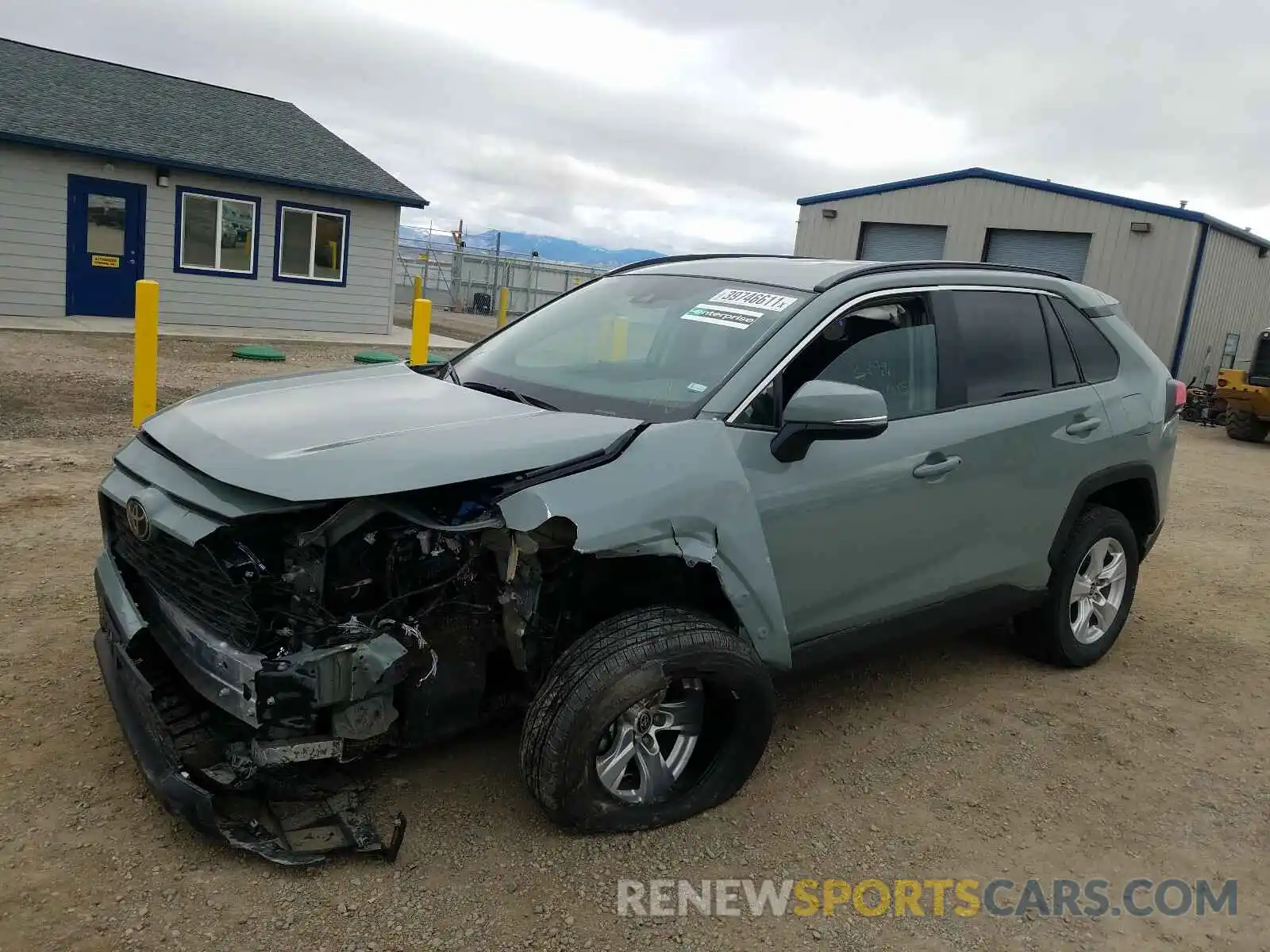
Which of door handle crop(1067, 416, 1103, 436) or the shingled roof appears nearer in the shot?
door handle crop(1067, 416, 1103, 436)

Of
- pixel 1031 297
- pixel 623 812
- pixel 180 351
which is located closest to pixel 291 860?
pixel 623 812

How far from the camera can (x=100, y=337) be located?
14.1 meters

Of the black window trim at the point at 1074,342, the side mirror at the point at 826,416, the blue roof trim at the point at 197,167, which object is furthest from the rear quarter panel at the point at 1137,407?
the blue roof trim at the point at 197,167

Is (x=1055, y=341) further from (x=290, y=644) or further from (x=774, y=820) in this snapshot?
(x=290, y=644)

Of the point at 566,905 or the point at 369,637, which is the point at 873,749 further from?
the point at 369,637

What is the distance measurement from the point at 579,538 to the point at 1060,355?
106 inches

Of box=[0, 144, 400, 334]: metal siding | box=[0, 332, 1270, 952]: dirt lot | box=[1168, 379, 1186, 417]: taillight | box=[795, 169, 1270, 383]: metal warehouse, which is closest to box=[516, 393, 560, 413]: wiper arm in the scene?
box=[0, 332, 1270, 952]: dirt lot

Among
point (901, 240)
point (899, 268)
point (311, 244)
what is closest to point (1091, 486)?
point (899, 268)

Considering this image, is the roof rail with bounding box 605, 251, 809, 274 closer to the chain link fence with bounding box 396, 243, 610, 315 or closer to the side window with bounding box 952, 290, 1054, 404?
the side window with bounding box 952, 290, 1054, 404

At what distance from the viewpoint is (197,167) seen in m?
15.8

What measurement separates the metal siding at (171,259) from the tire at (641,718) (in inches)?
610

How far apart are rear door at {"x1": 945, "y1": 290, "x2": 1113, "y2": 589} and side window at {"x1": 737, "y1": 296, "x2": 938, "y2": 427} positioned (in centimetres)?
18

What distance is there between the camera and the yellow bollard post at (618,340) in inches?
149

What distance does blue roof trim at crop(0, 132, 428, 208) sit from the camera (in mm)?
14406
